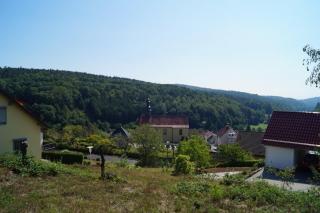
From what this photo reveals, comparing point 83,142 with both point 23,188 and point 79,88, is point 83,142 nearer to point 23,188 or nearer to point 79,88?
point 79,88

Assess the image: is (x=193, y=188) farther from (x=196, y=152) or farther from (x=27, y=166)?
(x=196, y=152)

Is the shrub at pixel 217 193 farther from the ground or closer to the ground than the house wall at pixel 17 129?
closer to the ground

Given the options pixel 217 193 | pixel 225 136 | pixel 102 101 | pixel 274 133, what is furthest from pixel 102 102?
pixel 217 193

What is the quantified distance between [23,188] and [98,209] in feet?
11.3

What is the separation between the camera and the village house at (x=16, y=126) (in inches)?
957

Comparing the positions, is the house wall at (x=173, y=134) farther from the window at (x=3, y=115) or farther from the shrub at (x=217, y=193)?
the shrub at (x=217, y=193)

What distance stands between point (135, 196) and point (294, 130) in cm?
1489

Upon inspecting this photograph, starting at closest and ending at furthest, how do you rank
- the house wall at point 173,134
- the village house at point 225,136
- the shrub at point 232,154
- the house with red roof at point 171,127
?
1. the shrub at point 232,154
2. the village house at point 225,136
3. the house with red roof at point 171,127
4. the house wall at point 173,134

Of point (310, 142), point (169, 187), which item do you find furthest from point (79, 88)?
point (169, 187)

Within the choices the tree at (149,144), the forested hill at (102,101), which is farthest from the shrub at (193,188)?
the forested hill at (102,101)

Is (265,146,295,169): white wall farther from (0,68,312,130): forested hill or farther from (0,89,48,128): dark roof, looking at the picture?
(0,68,312,130): forested hill

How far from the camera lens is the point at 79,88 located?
91312mm

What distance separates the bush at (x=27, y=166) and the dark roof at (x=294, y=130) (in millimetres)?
13567

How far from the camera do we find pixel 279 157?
934 inches
